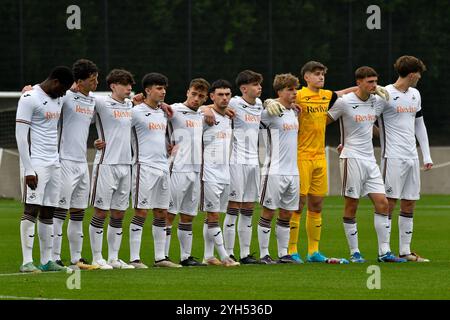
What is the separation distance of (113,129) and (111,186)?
1.98 feet

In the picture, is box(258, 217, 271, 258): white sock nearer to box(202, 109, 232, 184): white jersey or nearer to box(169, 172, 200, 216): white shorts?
box(202, 109, 232, 184): white jersey

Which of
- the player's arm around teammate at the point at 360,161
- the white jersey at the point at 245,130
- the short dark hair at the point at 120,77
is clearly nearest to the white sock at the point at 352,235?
the player's arm around teammate at the point at 360,161

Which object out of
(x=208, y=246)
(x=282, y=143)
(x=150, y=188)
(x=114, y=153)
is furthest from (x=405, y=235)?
(x=114, y=153)

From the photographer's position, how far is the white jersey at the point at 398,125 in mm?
14469

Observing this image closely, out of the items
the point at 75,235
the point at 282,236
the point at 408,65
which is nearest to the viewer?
the point at 75,235

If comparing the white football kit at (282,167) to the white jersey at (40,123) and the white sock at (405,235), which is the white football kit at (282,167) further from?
the white jersey at (40,123)

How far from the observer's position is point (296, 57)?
2858 cm

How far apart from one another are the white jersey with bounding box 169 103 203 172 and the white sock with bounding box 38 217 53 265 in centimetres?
173

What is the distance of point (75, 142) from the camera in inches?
521

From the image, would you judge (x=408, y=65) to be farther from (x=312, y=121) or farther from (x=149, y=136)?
(x=149, y=136)

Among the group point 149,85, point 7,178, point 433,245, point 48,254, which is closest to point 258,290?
point 48,254

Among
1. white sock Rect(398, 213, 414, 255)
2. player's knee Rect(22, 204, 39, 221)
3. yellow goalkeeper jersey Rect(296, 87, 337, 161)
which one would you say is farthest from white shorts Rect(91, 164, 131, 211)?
white sock Rect(398, 213, 414, 255)

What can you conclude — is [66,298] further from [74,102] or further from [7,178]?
[7,178]

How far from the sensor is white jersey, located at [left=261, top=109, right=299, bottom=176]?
1408cm
